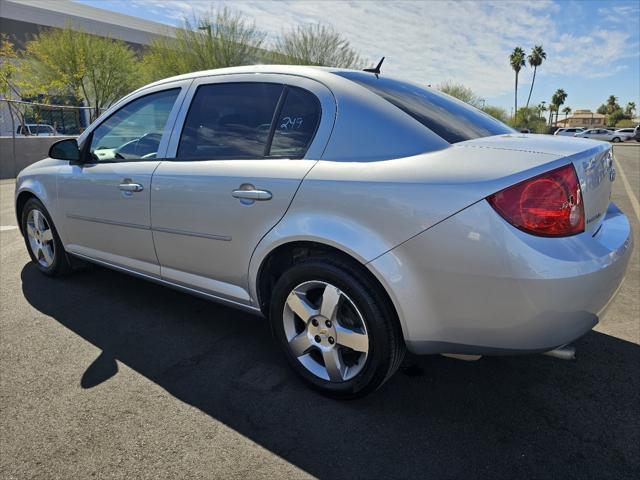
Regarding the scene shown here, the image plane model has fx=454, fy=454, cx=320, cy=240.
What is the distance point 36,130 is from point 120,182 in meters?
15.6

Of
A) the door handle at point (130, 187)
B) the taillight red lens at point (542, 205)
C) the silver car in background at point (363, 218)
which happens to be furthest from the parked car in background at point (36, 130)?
the taillight red lens at point (542, 205)

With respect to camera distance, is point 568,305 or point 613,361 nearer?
point 568,305

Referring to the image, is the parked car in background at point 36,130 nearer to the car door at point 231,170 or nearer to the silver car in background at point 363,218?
the silver car in background at point 363,218

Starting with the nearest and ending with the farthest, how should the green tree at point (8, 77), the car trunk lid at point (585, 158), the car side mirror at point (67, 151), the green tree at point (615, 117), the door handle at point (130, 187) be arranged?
1. the car trunk lid at point (585, 158)
2. the door handle at point (130, 187)
3. the car side mirror at point (67, 151)
4. the green tree at point (8, 77)
5. the green tree at point (615, 117)

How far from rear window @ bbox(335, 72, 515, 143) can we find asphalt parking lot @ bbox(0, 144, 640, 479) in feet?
4.44

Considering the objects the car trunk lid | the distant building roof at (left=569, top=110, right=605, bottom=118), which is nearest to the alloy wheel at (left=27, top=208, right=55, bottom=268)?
the car trunk lid

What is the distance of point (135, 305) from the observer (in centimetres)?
362

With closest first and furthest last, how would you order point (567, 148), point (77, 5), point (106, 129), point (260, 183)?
point (567, 148)
point (260, 183)
point (106, 129)
point (77, 5)

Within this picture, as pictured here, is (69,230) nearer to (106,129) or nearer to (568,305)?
(106,129)

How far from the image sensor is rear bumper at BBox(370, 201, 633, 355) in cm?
177

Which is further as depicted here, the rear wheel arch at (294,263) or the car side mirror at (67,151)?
the car side mirror at (67,151)

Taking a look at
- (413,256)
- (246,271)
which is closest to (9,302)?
(246,271)

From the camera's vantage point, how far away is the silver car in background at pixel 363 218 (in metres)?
1.82

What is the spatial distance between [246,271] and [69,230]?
6.76ft
